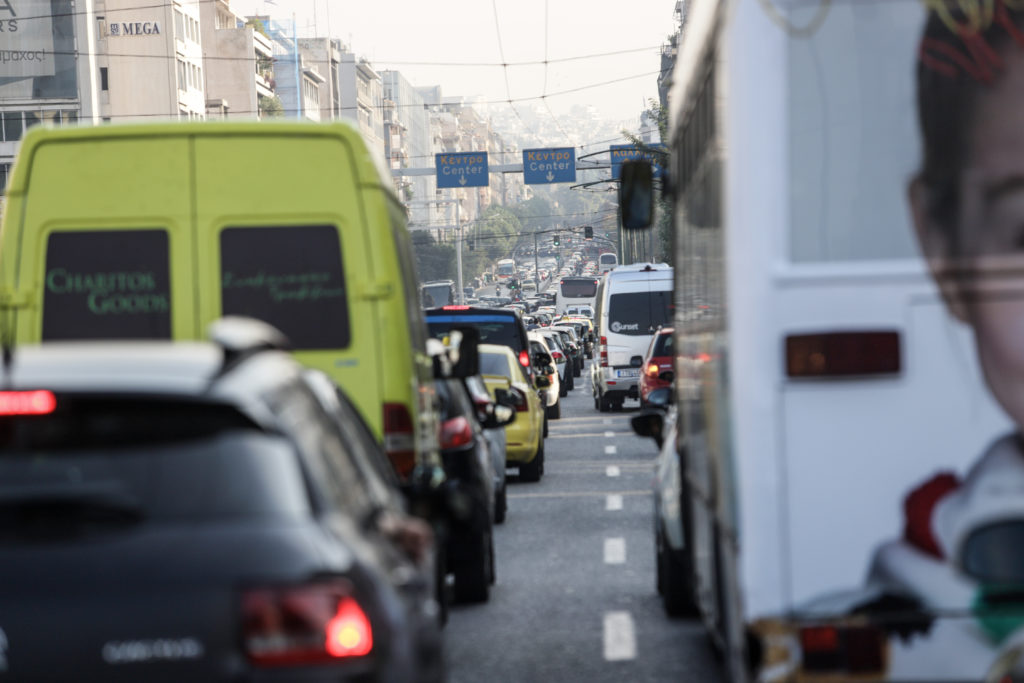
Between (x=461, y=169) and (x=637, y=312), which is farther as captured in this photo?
(x=461, y=169)

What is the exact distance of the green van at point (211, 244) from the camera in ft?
24.8

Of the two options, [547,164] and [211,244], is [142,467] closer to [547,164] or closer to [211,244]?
[211,244]

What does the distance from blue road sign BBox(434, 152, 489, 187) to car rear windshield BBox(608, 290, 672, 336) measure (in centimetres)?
3644

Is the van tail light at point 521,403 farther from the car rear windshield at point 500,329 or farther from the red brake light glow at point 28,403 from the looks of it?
the red brake light glow at point 28,403

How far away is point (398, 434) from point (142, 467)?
158 inches

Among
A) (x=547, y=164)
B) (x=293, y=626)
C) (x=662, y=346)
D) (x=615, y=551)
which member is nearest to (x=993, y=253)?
(x=293, y=626)

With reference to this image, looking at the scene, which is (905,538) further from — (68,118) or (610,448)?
(68,118)

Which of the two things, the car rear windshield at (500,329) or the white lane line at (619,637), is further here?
the car rear windshield at (500,329)

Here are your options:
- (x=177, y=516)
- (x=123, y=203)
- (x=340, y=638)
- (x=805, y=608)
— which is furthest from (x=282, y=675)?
(x=123, y=203)

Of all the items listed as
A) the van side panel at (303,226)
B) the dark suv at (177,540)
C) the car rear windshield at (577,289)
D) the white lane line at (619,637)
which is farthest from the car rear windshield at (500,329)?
the car rear windshield at (577,289)

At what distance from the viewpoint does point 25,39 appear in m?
83.7

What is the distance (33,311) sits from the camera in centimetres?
766

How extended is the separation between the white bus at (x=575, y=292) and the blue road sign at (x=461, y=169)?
37.8m

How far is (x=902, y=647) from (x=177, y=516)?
2.13 meters
